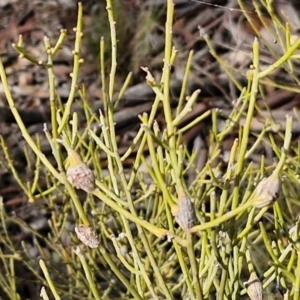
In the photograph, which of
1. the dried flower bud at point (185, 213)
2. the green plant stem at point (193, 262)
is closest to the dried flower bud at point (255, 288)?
the green plant stem at point (193, 262)

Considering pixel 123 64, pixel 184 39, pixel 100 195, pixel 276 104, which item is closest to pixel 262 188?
pixel 100 195

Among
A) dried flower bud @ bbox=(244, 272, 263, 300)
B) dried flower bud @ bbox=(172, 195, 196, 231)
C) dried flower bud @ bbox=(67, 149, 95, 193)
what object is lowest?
dried flower bud @ bbox=(244, 272, 263, 300)

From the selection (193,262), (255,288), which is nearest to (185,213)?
(193,262)

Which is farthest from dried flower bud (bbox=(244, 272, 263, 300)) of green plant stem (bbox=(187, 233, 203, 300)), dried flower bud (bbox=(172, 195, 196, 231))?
dried flower bud (bbox=(172, 195, 196, 231))

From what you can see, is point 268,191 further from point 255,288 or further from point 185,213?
point 255,288

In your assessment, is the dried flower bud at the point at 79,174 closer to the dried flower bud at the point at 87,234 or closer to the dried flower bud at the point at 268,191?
the dried flower bud at the point at 87,234

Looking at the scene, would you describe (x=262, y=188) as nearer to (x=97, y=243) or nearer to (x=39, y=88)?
(x=97, y=243)

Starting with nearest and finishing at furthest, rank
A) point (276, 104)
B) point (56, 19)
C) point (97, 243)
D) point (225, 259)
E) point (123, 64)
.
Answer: point (97, 243) → point (225, 259) → point (276, 104) → point (123, 64) → point (56, 19)

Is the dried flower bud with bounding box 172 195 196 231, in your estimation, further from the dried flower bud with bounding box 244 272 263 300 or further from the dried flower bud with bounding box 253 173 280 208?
the dried flower bud with bounding box 244 272 263 300
